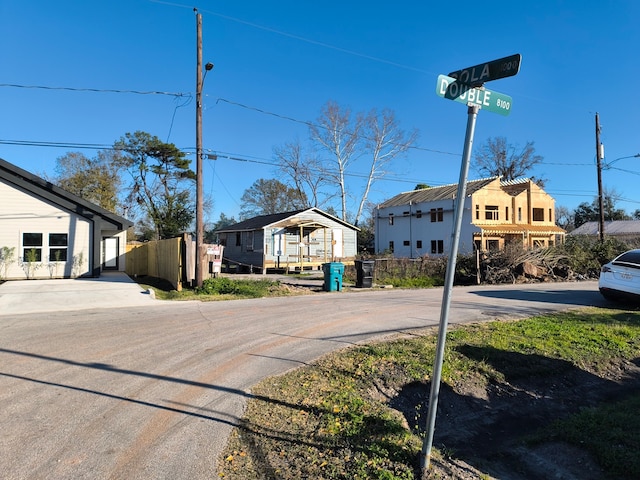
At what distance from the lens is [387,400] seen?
4980 mm

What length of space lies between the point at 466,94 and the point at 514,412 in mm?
4103

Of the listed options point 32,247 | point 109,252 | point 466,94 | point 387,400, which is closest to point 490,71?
point 466,94

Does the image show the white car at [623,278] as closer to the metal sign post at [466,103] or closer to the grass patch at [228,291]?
the grass patch at [228,291]

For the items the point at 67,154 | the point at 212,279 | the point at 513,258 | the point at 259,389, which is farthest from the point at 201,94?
the point at 67,154

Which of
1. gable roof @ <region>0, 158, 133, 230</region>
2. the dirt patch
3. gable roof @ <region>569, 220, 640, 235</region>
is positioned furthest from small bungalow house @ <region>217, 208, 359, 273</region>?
gable roof @ <region>569, 220, 640, 235</region>

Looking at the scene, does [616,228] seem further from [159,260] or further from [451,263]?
[451,263]

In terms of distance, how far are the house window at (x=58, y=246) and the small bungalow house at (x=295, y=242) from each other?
9.79m

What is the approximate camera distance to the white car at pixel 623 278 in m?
11.5

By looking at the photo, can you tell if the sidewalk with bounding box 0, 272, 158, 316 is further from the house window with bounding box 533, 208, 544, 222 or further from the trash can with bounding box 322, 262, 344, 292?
the house window with bounding box 533, 208, 544, 222

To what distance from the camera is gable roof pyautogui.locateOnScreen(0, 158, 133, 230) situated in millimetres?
18938

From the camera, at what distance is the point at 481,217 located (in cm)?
3612

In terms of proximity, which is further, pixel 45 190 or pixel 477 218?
pixel 477 218

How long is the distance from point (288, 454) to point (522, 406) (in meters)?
3.51

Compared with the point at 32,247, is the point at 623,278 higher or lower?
lower
